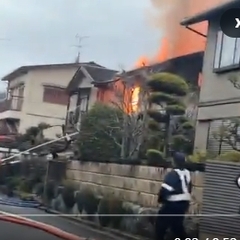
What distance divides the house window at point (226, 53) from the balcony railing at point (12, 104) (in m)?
0.83

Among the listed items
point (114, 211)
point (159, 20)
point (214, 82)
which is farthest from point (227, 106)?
point (114, 211)

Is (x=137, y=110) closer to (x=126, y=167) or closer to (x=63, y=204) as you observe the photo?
(x=126, y=167)

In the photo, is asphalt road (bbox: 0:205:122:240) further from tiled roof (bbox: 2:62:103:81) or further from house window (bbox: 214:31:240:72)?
house window (bbox: 214:31:240:72)

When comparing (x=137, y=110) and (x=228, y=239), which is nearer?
(x=228, y=239)

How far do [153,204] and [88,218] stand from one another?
0.26 meters

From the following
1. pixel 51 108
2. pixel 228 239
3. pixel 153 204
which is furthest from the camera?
pixel 51 108

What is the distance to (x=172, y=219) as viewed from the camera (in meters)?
2.21

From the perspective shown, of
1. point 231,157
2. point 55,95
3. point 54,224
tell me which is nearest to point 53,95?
point 55,95

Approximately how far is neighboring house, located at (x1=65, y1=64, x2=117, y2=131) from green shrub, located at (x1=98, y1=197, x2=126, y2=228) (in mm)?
342

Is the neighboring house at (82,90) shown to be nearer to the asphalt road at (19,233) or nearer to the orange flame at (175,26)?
the orange flame at (175,26)

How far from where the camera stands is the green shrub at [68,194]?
2.33 meters

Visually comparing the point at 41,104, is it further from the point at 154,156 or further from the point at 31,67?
the point at 154,156

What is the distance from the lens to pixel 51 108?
241 centimetres

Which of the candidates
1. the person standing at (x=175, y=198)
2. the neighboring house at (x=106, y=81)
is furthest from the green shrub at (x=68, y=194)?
the person standing at (x=175, y=198)
